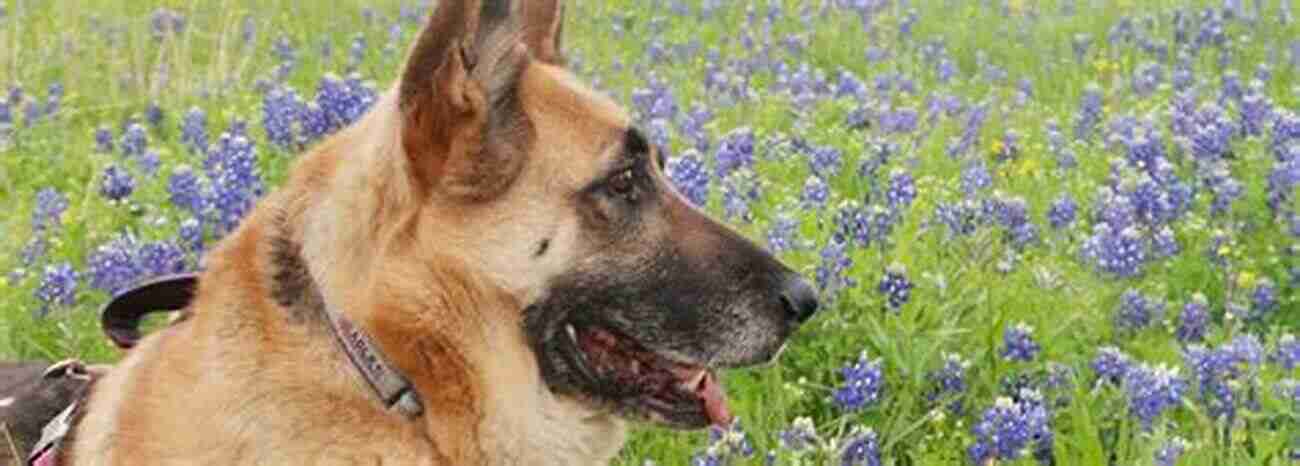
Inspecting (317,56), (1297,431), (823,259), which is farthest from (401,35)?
(1297,431)

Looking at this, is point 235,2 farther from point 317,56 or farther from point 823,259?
point 823,259

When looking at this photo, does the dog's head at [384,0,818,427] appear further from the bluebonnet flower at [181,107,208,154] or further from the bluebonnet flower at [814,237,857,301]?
the bluebonnet flower at [181,107,208,154]

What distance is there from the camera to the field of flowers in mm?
4172

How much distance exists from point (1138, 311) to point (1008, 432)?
2.82 ft

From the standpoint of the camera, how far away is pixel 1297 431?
410 cm

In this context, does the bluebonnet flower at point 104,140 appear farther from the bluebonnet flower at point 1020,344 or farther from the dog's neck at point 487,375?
the dog's neck at point 487,375

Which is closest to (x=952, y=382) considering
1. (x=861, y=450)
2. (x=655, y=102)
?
(x=861, y=450)

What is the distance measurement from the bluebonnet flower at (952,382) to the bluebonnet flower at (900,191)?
78 cm

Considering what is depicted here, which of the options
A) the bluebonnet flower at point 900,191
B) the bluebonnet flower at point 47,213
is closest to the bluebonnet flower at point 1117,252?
the bluebonnet flower at point 900,191

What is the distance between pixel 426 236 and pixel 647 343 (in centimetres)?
42

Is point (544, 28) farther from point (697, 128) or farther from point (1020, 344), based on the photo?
point (697, 128)

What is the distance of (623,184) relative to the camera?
10.8ft

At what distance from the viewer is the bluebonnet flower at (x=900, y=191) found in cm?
510

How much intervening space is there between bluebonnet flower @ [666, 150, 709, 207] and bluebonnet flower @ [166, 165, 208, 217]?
1112mm
